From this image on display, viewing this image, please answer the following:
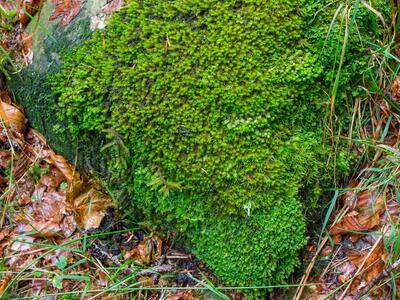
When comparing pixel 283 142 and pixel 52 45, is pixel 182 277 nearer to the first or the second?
pixel 283 142

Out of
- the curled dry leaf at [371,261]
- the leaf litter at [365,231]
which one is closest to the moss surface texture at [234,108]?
the leaf litter at [365,231]

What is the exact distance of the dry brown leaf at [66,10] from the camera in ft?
7.96

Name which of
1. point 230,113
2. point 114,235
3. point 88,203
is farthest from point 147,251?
point 230,113

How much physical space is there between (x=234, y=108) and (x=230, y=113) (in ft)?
0.11

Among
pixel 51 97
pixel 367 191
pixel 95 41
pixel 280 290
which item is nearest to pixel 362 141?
pixel 367 191

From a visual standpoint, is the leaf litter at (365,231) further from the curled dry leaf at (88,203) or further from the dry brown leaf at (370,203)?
the curled dry leaf at (88,203)

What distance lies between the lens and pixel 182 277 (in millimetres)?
2254

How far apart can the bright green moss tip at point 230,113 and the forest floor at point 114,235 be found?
0.66 ft

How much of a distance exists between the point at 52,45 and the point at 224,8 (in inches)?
45.9

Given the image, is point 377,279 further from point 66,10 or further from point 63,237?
point 66,10

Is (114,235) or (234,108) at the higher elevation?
(234,108)

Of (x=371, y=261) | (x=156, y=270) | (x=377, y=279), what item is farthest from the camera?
(x=156, y=270)

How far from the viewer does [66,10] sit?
97.7 inches

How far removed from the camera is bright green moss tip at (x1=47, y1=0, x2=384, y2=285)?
6.49 ft
